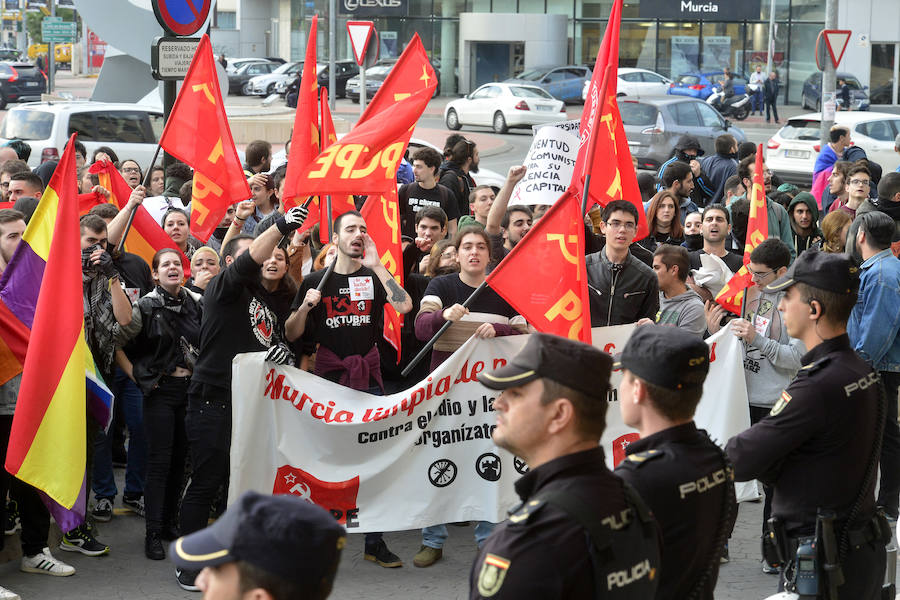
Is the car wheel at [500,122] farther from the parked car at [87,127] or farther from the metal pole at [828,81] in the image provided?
the parked car at [87,127]

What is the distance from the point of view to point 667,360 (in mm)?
3447

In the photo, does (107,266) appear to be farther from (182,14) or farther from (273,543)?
(273,543)

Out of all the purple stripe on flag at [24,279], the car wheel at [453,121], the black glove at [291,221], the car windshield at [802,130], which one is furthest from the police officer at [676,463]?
the car wheel at [453,121]

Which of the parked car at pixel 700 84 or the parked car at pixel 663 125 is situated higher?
the parked car at pixel 700 84

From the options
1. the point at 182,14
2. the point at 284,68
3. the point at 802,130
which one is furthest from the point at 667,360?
the point at 284,68

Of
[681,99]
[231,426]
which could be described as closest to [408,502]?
[231,426]

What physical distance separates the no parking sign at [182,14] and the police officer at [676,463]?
739 cm

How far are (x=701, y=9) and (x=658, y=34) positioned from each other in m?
2.04

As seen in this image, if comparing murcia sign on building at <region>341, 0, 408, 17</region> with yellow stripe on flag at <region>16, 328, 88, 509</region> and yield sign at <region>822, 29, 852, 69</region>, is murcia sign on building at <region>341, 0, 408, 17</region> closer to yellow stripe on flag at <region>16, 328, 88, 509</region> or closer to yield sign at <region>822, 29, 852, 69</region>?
yield sign at <region>822, 29, 852, 69</region>

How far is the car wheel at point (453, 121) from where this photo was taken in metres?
35.3

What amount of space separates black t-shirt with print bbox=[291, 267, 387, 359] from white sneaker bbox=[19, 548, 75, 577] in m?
1.79

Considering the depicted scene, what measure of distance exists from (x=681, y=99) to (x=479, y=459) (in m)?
18.6

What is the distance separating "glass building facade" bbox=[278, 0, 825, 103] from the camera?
43.9 meters

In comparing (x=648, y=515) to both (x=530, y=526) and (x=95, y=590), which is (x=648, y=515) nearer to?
(x=530, y=526)
